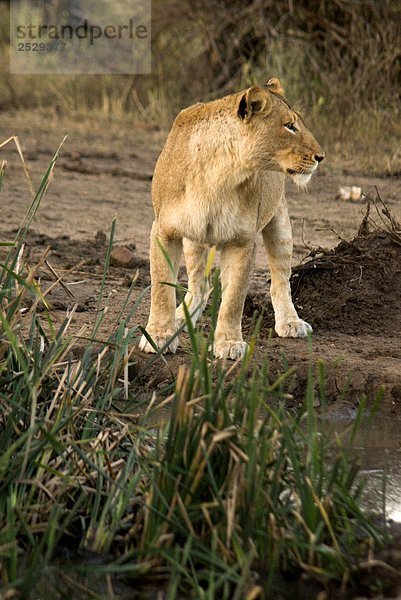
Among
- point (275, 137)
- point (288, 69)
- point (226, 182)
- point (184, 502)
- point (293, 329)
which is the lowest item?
point (288, 69)

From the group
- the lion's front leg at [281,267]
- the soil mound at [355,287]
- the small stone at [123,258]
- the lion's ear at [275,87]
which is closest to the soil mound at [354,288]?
the soil mound at [355,287]

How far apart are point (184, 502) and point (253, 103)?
2.11 meters

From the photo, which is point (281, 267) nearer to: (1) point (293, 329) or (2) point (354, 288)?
(1) point (293, 329)

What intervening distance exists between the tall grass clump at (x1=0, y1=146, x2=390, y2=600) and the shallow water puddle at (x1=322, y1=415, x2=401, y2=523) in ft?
1.09

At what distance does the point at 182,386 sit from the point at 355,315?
2813 millimetres

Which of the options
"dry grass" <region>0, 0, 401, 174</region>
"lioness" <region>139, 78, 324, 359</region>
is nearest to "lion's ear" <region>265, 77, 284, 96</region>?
"lioness" <region>139, 78, 324, 359</region>

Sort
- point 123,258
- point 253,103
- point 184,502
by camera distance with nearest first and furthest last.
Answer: point 184,502, point 253,103, point 123,258

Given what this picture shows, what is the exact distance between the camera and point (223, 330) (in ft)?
16.9

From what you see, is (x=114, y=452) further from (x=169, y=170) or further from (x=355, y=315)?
(x=355, y=315)

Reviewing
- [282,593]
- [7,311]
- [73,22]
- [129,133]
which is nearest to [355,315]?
[7,311]

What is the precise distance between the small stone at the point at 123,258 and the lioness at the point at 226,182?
1829 millimetres

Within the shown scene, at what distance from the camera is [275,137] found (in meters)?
4.86

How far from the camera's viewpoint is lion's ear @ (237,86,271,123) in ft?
15.8

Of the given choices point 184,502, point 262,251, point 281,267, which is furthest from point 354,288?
point 184,502
